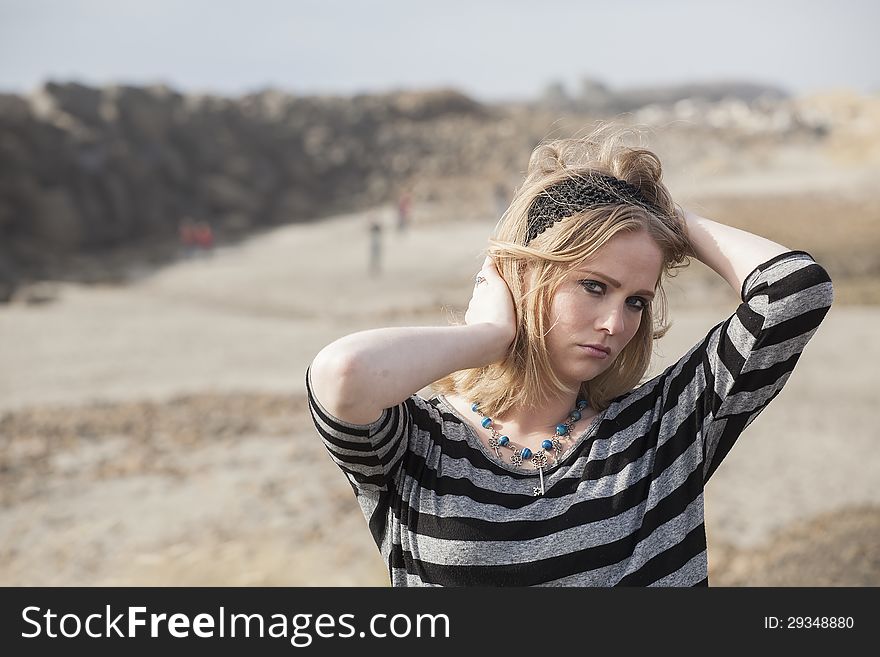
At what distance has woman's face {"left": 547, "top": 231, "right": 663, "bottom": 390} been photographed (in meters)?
1.62

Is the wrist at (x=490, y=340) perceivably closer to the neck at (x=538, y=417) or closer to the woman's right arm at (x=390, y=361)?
the woman's right arm at (x=390, y=361)

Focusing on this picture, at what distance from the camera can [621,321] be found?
1630 millimetres

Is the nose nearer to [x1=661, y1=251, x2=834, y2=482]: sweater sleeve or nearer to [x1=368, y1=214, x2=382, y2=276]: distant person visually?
[x1=661, y1=251, x2=834, y2=482]: sweater sleeve

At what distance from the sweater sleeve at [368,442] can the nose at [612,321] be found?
378mm

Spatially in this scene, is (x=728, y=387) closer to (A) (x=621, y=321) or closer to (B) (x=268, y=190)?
(A) (x=621, y=321)

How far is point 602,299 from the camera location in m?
1.65

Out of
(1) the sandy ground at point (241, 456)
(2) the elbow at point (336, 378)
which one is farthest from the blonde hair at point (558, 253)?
(1) the sandy ground at point (241, 456)

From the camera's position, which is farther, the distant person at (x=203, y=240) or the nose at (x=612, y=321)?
the distant person at (x=203, y=240)

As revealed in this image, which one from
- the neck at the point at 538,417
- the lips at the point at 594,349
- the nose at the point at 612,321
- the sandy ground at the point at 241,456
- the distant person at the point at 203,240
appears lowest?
the neck at the point at 538,417

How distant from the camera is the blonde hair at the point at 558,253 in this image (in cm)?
163

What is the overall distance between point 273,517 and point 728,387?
19.6ft

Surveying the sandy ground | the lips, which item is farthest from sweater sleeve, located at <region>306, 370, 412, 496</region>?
the sandy ground

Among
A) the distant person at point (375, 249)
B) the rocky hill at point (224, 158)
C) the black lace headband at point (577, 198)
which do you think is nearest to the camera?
the black lace headband at point (577, 198)

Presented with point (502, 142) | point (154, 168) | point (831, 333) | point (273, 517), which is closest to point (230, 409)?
point (273, 517)
